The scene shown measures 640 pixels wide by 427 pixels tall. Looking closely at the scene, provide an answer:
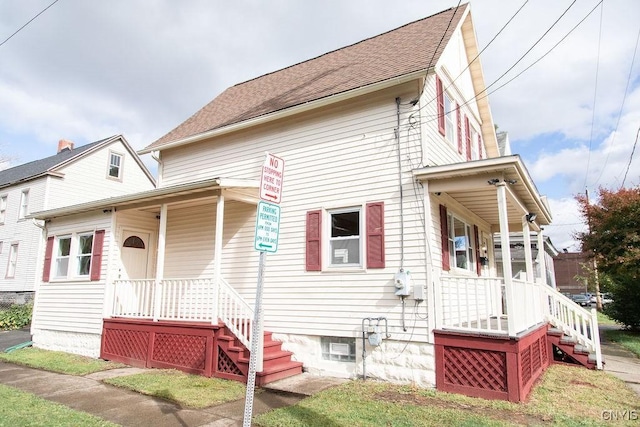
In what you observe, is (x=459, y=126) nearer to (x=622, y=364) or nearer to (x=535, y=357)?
(x=535, y=357)

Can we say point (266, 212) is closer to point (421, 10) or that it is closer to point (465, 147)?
point (465, 147)

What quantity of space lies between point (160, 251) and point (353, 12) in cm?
680

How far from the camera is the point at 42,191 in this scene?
2048cm

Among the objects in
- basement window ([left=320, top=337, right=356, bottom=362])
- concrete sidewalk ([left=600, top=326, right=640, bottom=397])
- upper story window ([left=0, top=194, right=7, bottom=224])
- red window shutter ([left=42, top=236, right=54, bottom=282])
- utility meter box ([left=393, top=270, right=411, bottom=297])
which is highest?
upper story window ([left=0, top=194, right=7, bottom=224])

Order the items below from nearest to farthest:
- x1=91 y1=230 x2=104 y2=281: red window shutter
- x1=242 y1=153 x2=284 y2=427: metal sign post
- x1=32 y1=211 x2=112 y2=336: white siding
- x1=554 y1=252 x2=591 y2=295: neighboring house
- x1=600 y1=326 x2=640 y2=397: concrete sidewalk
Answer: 1. x1=242 y1=153 x2=284 y2=427: metal sign post
2. x1=600 y1=326 x2=640 y2=397: concrete sidewalk
3. x1=32 y1=211 x2=112 y2=336: white siding
4. x1=91 y1=230 x2=104 y2=281: red window shutter
5. x1=554 y1=252 x2=591 y2=295: neighboring house

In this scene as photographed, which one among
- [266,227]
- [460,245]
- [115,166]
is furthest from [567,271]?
[266,227]

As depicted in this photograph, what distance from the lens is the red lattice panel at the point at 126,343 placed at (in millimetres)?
9242

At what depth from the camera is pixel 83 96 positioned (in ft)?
43.6

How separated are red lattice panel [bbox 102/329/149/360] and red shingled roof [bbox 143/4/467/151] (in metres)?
5.12

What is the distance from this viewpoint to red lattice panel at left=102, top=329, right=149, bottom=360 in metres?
9.24

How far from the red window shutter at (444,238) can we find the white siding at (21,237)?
766 inches

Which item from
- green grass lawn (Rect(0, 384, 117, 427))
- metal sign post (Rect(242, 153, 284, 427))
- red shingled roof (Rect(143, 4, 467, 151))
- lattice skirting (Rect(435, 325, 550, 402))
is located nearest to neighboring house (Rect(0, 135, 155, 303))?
red shingled roof (Rect(143, 4, 467, 151))

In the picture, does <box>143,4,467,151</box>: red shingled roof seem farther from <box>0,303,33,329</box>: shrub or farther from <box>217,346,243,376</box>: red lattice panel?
<box>0,303,33,329</box>: shrub

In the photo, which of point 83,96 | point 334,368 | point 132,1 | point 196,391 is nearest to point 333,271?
point 334,368
